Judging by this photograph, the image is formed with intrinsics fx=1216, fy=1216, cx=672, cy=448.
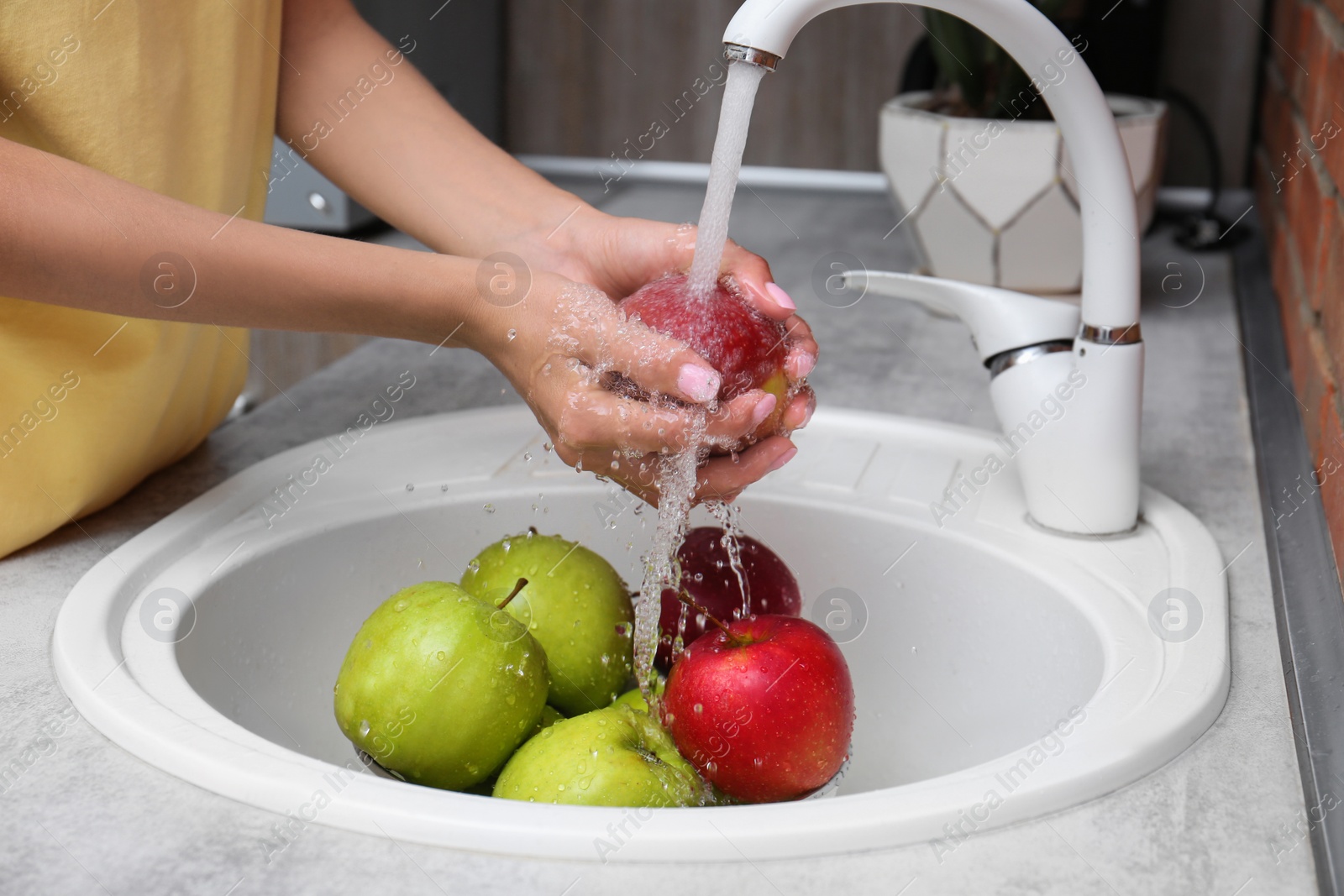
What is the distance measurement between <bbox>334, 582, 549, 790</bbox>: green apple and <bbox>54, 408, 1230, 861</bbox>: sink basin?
6 cm

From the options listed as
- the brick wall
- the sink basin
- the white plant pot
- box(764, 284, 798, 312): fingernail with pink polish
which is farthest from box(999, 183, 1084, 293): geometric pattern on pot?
box(764, 284, 798, 312): fingernail with pink polish

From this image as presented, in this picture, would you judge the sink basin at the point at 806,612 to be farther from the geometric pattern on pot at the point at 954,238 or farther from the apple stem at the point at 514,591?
the geometric pattern on pot at the point at 954,238

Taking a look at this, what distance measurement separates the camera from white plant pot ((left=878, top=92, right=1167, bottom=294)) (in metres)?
1.27

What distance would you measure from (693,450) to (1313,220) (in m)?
0.66

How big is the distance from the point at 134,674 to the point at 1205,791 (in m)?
0.52

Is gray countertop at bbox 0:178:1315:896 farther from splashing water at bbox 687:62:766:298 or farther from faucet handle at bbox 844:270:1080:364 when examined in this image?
splashing water at bbox 687:62:766:298

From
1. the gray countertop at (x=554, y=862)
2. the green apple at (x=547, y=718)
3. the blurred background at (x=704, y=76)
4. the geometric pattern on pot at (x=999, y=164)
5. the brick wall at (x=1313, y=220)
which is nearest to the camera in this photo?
the gray countertop at (x=554, y=862)

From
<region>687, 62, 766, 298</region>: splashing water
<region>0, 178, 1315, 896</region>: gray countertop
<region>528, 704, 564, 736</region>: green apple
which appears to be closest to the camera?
<region>0, 178, 1315, 896</region>: gray countertop

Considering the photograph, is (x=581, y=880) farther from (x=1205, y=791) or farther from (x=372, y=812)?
(x=1205, y=791)

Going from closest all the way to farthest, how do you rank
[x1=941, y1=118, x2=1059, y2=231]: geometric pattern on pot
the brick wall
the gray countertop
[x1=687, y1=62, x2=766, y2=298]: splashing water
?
the gray countertop
[x1=687, y1=62, x2=766, y2=298]: splashing water
the brick wall
[x1=941, y1=118, x2=1059, y2=231]: geometric pattern on pot

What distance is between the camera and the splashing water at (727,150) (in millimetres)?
588

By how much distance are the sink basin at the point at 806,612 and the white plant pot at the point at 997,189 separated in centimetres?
41

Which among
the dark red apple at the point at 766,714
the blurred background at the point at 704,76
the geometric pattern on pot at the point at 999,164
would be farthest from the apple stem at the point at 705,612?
the blurred background at the point at 704,76

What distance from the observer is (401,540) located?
34.9 inches
